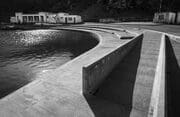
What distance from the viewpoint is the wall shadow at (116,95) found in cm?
442

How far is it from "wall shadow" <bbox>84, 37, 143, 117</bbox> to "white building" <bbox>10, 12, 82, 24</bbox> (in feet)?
130

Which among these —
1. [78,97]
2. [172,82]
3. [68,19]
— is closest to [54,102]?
[78,97]

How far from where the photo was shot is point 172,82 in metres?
7.27

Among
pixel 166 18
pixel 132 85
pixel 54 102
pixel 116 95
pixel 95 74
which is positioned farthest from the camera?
pixel 166 18

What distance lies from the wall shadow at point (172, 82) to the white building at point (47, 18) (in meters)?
36.0

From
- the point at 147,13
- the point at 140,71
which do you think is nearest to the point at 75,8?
the point at 147,13

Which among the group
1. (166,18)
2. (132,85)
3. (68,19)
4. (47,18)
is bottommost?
(132,85)

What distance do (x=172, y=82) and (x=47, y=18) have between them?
159ft

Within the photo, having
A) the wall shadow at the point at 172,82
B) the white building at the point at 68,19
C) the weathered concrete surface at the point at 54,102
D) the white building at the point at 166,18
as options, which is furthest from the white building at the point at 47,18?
the weathered concrete surface at the point at 54,102

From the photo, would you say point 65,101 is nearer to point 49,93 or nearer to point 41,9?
point 49,93

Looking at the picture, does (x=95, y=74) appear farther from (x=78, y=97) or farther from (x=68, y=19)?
(x=68, y=19)

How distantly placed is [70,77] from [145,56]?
5.60 m

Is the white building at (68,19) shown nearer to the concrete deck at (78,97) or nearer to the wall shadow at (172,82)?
the wall shadow at (172,82)

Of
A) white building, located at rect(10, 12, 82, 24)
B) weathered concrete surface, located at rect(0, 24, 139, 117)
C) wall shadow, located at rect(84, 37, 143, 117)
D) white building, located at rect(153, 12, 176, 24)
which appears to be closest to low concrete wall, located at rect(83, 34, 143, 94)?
wall shadow, located at rect(84, 37, 143, 117)
